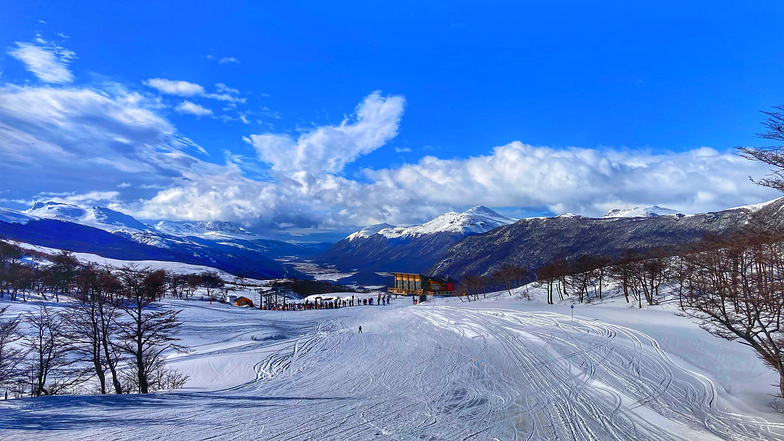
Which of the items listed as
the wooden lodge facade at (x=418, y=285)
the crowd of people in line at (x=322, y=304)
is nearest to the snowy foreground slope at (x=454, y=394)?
the crowd of people in line at (x=322, y=304)

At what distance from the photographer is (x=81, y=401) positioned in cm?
1116

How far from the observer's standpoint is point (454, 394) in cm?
1408

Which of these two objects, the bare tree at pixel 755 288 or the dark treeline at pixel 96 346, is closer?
the bare tree at pixel 755 288

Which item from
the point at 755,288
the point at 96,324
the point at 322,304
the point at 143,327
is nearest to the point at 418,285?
the point at 322,304

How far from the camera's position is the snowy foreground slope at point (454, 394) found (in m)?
9.93

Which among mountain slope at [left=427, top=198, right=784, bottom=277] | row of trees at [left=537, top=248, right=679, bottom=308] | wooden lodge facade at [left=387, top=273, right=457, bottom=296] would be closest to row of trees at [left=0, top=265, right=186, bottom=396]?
row of trees at [left=537, top=248, right=679, bottom=308]

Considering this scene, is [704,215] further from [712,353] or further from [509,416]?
[509,416]

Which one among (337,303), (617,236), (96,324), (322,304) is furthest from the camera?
(617,236)

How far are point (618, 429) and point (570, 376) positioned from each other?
18.8 ft

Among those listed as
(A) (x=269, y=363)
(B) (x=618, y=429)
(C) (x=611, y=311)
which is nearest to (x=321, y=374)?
(A) (x=269, y=363)

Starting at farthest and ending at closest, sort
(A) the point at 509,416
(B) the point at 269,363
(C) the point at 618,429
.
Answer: (B) the point at 269,363 → (A) the point at 509,416 → (C) the point at 618,429

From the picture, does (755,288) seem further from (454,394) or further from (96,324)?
(96,324)

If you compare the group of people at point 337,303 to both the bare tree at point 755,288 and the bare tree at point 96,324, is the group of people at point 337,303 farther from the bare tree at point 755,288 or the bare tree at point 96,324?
the bare tree at point 755,288

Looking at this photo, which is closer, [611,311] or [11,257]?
[611,311]
